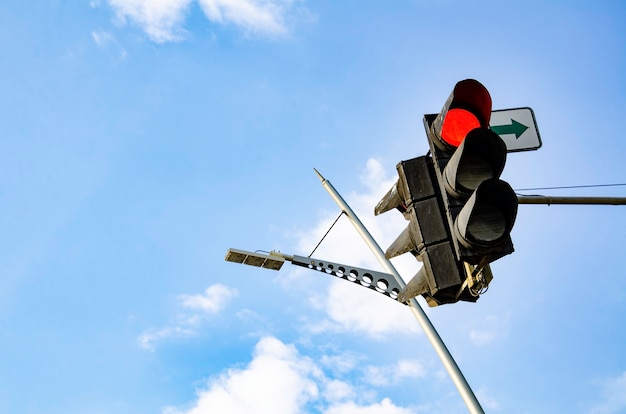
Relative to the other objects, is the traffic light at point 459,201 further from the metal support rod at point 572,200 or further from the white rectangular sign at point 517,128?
the metal support rod at point 572,200

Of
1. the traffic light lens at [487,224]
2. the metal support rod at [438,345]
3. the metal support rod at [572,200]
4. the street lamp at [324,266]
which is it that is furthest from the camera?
the street lamp at [324,266]

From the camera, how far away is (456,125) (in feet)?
10.6

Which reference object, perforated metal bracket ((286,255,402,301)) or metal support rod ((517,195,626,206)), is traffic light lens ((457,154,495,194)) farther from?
perforated metal bracket ((286,255,402,301))

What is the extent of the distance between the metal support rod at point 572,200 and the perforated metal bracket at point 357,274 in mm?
3667

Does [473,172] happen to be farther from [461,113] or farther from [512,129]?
[512,129]

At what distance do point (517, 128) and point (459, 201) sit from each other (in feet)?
4.56

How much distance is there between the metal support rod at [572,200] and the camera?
470cm

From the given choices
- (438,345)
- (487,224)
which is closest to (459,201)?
(487,224)

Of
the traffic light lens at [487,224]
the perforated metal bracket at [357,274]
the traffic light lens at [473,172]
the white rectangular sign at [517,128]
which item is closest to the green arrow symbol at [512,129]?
the white rectangular sign at [517,128]

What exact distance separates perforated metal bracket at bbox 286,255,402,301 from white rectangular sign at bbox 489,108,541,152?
4.27m

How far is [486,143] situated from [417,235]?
719 millimetres

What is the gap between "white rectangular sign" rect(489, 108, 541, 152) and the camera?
414 cm

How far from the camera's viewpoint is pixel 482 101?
312 cm

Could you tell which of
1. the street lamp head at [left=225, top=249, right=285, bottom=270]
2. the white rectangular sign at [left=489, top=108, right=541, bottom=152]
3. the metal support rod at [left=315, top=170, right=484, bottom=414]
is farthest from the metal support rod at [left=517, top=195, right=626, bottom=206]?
the street lamp head at [left=225, top=249, right=285, bottom=270]
